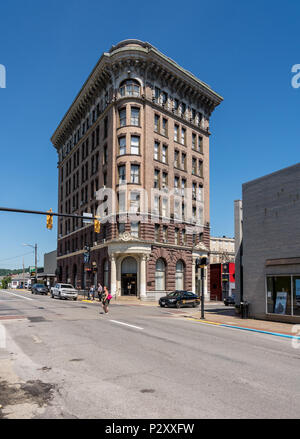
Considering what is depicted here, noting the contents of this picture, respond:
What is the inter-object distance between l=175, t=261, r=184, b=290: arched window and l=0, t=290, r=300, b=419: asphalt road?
31.4m

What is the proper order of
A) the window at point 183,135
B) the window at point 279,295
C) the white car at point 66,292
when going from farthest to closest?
the window at point 183,135 < the white car at point 66,292 < the window at point 279,295

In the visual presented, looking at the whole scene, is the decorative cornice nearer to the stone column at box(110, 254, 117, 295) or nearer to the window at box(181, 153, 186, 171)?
the window at box(181, 153, 186, 171)

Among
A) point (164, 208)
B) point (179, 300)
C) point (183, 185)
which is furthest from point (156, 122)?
point (179, 300)

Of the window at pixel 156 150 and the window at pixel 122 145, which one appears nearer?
the window at pixel 122 145

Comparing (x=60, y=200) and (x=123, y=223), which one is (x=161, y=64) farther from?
(x=60, y=200)

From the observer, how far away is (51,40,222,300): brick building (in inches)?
1668

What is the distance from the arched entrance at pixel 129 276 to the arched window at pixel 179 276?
657 centimetres

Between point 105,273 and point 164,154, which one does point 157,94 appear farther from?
point 105,273

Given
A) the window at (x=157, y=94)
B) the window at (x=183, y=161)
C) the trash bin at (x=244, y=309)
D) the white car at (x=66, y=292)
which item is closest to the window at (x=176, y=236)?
the window at (x=183, y=161)

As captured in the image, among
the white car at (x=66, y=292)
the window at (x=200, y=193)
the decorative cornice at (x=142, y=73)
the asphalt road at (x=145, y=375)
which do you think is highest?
the decorative cornice at (x=142, y=73)

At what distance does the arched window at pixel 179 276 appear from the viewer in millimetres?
46281

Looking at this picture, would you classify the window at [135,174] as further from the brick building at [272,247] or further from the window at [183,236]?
the brick building at [272,247]

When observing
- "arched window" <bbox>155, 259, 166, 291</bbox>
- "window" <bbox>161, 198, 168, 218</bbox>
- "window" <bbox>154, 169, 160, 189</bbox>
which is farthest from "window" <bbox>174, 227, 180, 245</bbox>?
"window" <bbox>154, 169, 160, 189</bbox>

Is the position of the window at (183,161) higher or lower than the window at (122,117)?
lower
